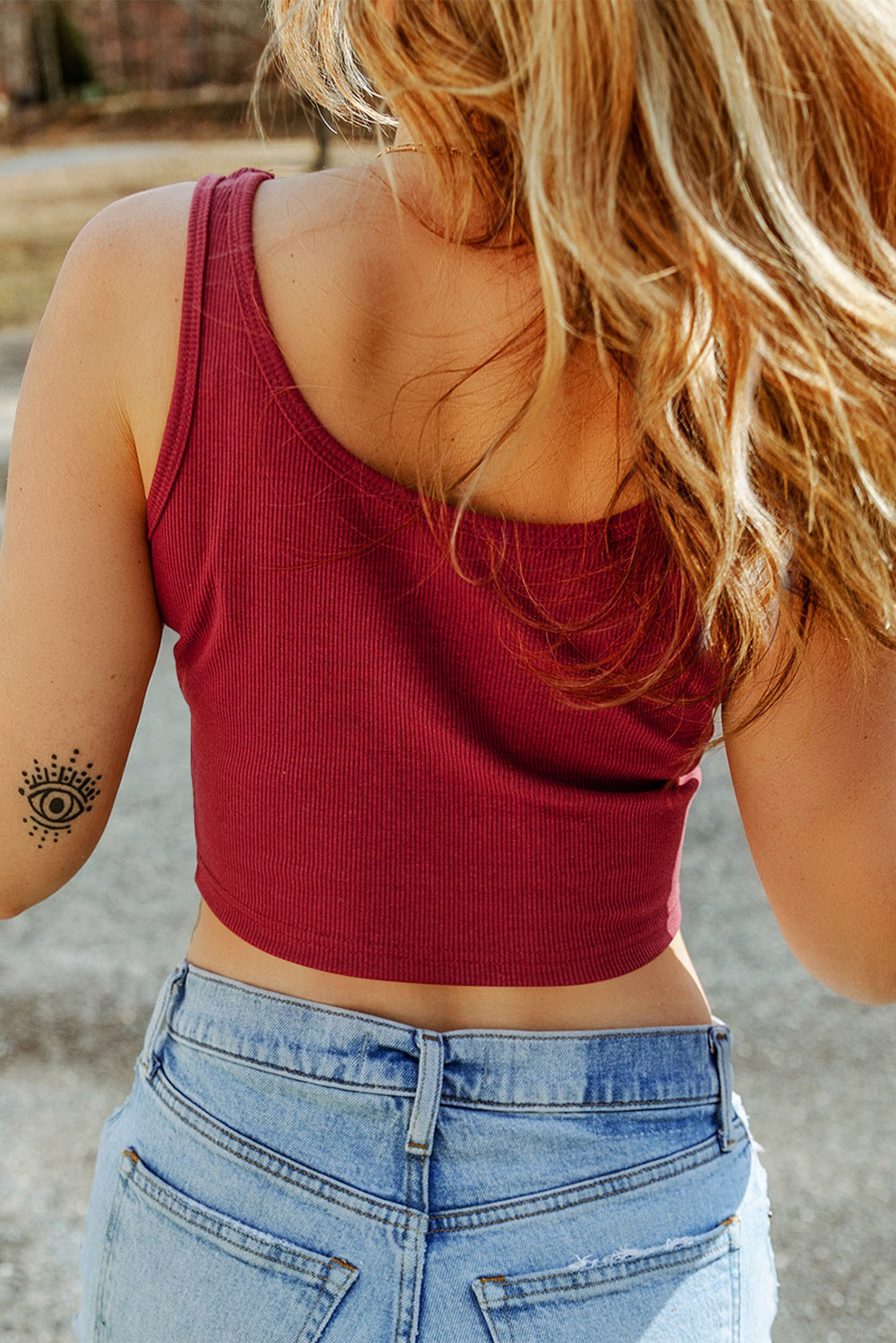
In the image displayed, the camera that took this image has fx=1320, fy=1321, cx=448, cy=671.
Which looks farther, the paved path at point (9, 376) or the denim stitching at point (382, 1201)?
the paved path at point (9, 376)

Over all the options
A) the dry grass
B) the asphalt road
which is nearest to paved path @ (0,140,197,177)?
the dry grass

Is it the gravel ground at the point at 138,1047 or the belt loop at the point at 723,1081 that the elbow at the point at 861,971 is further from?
the gravel ground at the point at 138,1047

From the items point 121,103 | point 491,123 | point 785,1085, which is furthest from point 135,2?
point 491,123

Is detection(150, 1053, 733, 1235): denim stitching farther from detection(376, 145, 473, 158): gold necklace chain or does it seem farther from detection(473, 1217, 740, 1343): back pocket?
detection(376, 145, 473, 158): gold necklace chain

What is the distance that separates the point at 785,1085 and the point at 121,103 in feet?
44.8

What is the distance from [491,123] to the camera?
2.80 feet

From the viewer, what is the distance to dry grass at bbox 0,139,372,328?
10617mm

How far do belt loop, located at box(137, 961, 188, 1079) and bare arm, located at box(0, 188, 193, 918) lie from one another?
14 centimetres

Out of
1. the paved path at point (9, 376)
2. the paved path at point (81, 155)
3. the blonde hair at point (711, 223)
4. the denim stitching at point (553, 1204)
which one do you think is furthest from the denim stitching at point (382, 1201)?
the paved path at point (81, 155)

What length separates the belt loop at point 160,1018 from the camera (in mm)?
1081

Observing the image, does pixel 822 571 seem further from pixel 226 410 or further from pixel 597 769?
pixel 226 410

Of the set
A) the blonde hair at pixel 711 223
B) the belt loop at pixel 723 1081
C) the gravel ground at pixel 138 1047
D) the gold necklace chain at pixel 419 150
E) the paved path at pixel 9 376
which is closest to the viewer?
the blonde hair at pixel 711 223

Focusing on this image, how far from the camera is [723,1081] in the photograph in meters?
1.10

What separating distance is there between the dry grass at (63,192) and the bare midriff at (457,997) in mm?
9830
